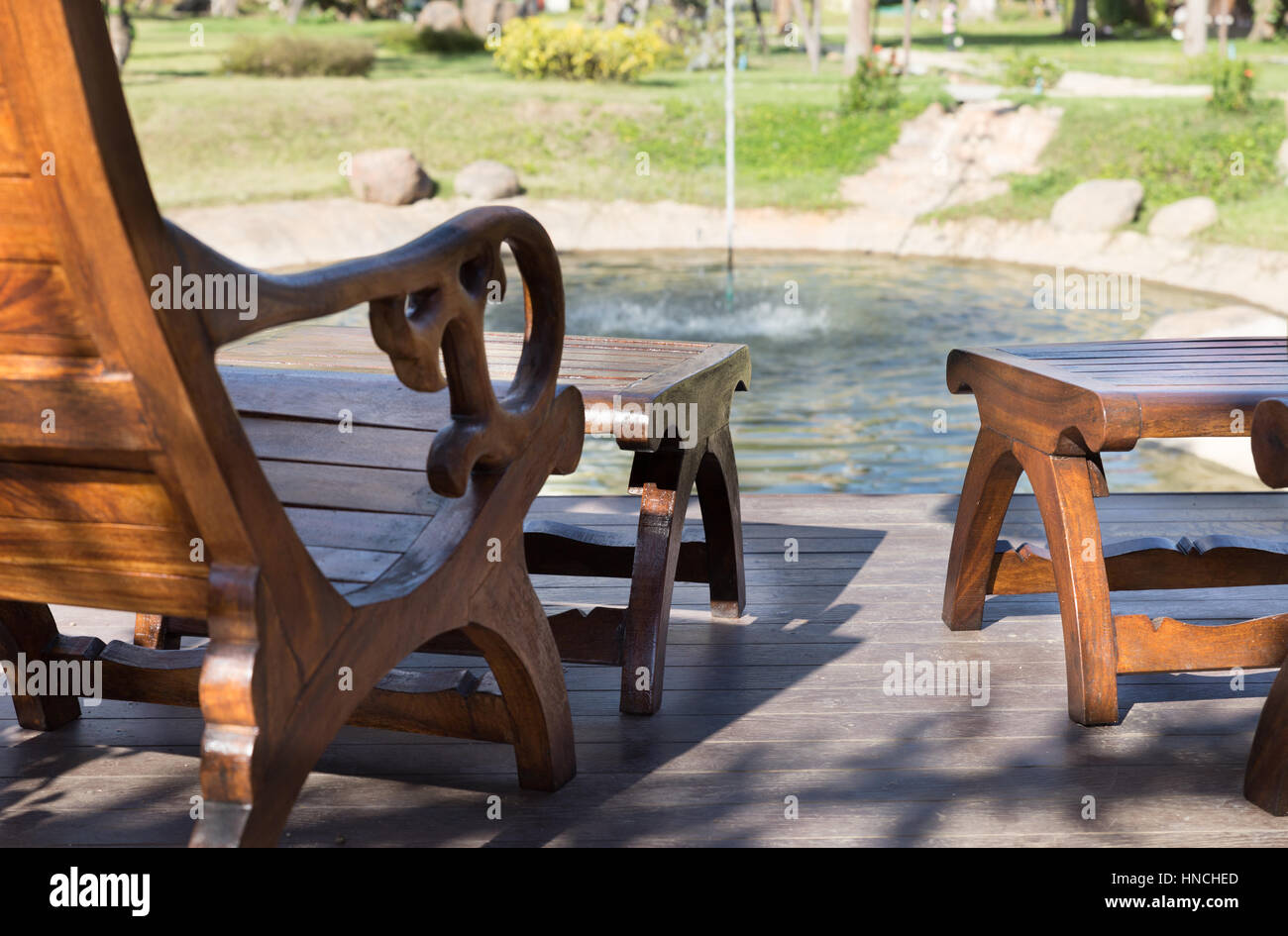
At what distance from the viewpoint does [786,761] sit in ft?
7.43

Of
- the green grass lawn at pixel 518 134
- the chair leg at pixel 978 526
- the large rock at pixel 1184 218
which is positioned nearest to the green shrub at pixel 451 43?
the green grass lawn at pixel 518 134

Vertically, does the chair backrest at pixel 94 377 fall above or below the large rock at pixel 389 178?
above

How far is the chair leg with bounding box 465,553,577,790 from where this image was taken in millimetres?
1928

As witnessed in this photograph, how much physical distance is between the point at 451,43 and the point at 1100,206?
13.8 metres

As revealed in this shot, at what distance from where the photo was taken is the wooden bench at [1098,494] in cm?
219

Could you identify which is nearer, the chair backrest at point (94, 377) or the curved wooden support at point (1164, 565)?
the chair backrest at point (94, 377)

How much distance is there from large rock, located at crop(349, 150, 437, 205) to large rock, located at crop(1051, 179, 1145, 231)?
21.2 feet

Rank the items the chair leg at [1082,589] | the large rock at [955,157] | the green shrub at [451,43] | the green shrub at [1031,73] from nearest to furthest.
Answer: the chair leg at [1082,589], the large rock at [955,157], the green shrub at [1031,73], the green shrub at [451,43]

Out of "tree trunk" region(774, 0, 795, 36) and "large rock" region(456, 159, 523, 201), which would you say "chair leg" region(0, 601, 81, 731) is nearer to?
"large rock" region(456, 159, 523, 201)

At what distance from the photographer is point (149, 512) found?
138 cm

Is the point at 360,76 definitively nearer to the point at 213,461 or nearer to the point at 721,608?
the point at 721,608

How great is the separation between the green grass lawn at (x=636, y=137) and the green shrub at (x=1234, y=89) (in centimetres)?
29

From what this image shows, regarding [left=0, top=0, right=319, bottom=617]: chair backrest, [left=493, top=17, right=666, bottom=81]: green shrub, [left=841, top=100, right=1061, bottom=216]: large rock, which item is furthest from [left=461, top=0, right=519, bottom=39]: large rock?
[left=0, top=0, right=319, bottom=617]: chair backrest

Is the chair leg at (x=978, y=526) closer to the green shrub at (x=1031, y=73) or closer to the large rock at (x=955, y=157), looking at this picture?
the large rock at (x=955, y=157)
